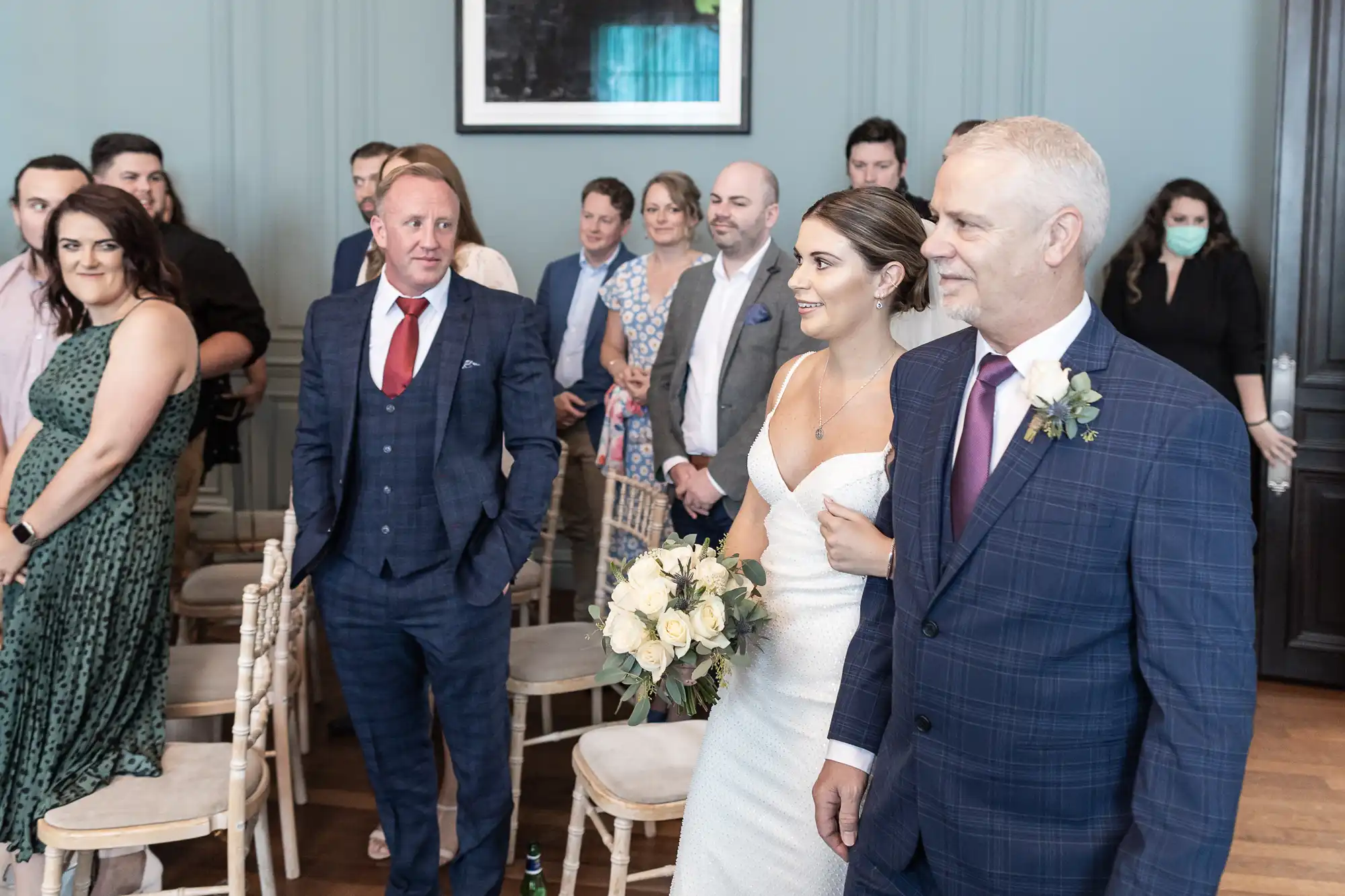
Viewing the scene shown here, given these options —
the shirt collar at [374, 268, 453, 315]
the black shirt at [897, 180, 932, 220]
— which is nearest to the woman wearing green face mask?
the black shirt at [897, 180, 932, 220]

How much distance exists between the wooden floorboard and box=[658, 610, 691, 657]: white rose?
1.47m

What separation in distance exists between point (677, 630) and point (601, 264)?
11.4ft

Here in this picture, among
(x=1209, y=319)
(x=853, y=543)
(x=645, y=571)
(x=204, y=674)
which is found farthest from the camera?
(x=1209, y=319)

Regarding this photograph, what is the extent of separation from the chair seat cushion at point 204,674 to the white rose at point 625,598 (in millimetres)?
1388

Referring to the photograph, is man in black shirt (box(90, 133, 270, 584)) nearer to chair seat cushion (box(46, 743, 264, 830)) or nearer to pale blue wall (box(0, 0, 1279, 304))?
chair seat cushion (box(46, 743, 264, 830))

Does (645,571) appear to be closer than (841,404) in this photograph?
Yes

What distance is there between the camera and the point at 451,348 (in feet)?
9.64

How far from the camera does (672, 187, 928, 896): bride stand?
90.5 inches

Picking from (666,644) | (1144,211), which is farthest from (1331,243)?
(666,644)

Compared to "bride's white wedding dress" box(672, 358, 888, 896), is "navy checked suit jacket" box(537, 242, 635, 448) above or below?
above

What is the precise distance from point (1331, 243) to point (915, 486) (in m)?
4.04

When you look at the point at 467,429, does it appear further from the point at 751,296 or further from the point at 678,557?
the point at 751,296

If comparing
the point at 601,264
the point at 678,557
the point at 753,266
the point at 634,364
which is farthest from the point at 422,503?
the point at 601,264

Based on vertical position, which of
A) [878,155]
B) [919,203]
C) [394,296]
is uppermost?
[878,155]
